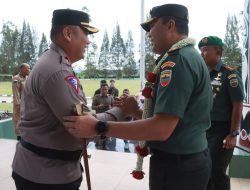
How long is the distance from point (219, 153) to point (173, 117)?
1328mm

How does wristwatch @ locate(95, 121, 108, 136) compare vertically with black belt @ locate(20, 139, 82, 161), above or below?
above

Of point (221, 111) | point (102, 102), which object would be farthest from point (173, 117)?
point (102, 102)

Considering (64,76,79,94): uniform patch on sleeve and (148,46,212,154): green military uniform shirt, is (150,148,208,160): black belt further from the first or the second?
(64,76,79,94): uniform patch on sleeve

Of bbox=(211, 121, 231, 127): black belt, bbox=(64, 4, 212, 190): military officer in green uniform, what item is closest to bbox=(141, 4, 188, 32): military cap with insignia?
bbox=(64, 4, 212, 190): military officer in green uniform

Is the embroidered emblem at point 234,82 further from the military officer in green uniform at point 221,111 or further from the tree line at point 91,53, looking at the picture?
the tree line at point 91,53

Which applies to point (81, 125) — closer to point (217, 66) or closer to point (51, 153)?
point (51, 153)

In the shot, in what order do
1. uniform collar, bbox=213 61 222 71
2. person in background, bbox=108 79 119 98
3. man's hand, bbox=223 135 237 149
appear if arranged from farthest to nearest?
person in background, bbox=108 79 119 98
uniform collar, bbox=213 61 222 71
man's hand, bbox=223 135 237 149

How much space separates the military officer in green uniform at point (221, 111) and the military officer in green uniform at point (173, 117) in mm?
910

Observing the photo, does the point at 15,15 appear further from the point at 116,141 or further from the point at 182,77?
the point at 182,77

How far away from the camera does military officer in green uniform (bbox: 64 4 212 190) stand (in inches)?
43.1

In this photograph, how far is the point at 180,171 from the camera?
4.22ft

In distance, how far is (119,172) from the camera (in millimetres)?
3574

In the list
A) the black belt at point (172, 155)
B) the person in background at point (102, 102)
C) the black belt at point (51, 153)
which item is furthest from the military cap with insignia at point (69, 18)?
the person in background at point (102, 102)

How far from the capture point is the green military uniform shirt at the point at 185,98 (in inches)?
43.0
